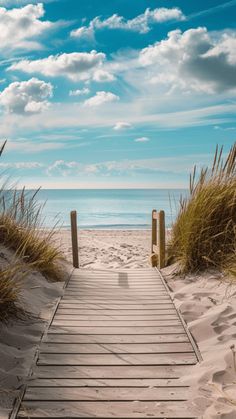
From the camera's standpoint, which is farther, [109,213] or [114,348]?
[109,213]

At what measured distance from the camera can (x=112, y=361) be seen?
3.39 metres

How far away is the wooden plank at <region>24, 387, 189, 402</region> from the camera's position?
2766 mm

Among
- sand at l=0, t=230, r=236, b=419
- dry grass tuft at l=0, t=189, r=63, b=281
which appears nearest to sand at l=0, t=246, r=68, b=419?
sand at l=0, t=230, r=236, b=419

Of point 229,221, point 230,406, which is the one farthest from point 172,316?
point 230,406

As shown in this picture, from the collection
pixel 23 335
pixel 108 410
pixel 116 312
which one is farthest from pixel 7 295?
pixel 108 410

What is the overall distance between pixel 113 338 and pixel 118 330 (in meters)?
0.23

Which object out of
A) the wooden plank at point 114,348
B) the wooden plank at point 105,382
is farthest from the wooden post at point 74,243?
the wooden plank at point 105,382

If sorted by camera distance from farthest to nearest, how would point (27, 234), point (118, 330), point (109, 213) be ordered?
point (109, 213)
point (27, 234)
point (118, 330)

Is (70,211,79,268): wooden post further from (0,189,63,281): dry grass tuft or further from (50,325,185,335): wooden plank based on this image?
(50,325,185,335): wooden plank

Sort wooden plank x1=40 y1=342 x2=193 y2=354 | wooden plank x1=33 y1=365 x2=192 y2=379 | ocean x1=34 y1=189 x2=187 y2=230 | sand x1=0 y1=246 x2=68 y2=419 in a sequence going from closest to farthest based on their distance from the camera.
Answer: sand x1=0 y1=246 x2=68 y2=419 < wooden plank x1=33 y1=365 x2=192 y2=379 < wooden plank x1=40 y1=342 x2=193 y2=354 < ocean x1=34 y1=189 x2=187 y2=230

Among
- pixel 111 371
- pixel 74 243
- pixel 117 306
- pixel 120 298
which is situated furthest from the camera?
pixel 74 243

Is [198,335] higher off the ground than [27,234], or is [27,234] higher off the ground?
[27,234]

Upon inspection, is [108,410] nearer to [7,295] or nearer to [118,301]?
[7,295]

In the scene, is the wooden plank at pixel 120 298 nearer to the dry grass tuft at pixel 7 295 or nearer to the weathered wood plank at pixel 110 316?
the weathered wood plank at pixel 110 316
